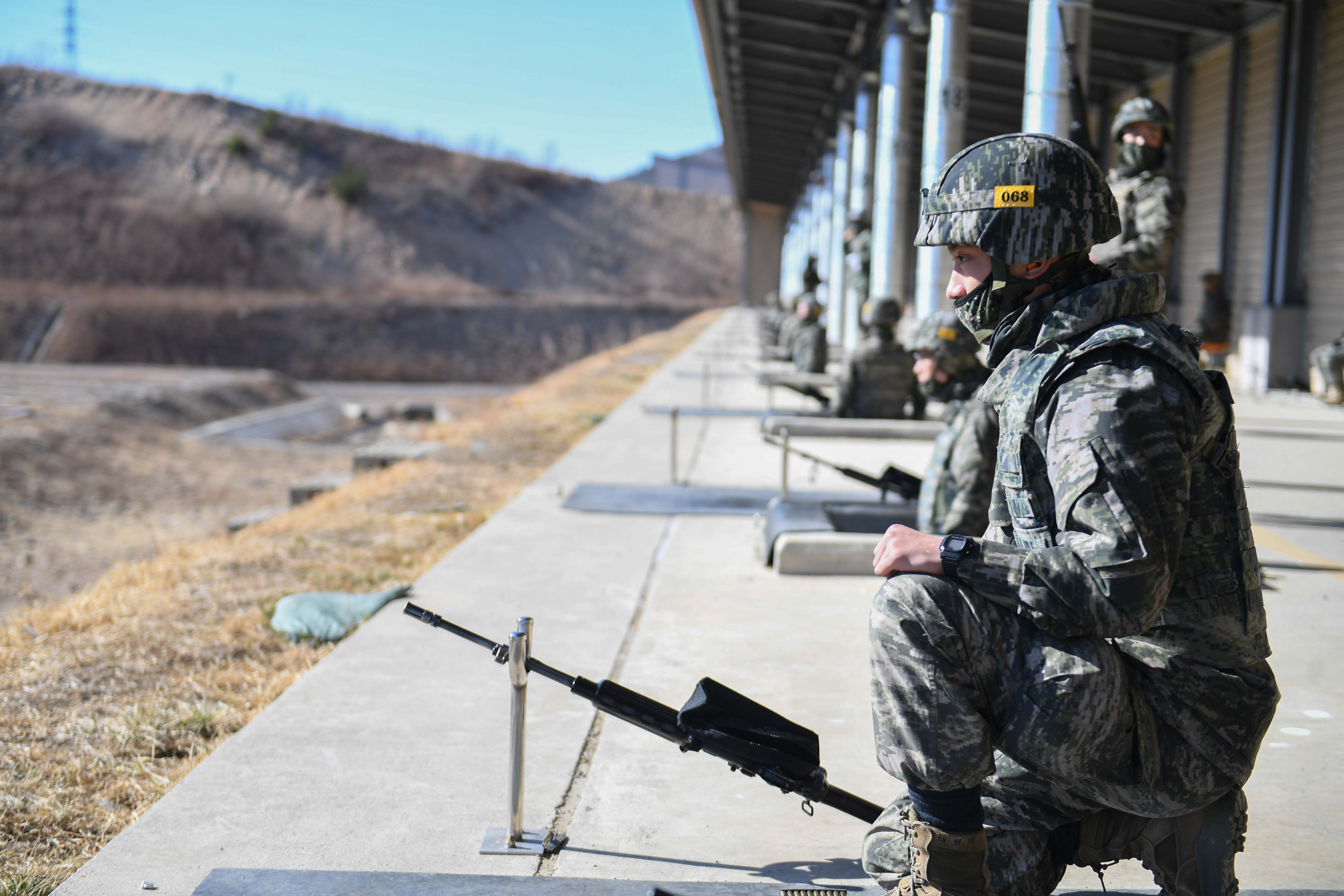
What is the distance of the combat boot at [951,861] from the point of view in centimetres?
216

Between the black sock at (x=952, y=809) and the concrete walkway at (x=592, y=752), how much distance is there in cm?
50

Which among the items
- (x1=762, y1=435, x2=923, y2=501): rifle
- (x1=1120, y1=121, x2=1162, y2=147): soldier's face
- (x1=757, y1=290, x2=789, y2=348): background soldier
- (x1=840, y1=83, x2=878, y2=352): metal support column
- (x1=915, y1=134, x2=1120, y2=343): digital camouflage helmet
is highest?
(x1=840, y1=83, x2=878, y2=352): metal support column

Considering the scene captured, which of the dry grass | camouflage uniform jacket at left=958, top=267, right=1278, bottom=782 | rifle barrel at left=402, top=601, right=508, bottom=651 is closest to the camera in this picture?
camouflage uniform jacket at left=958, top=267, right=1278, bottom=782

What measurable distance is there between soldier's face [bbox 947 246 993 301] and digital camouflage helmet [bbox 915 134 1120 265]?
26 mm

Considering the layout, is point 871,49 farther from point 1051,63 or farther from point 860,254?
point 1051,63

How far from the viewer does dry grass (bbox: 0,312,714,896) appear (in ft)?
10.7

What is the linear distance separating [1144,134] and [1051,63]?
243 centimetres

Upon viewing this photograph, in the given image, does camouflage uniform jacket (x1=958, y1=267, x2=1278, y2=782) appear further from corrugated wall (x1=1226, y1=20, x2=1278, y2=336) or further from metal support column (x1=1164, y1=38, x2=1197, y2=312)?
metal support column (x1=1164, y1=38, x2=1197, y2=312)

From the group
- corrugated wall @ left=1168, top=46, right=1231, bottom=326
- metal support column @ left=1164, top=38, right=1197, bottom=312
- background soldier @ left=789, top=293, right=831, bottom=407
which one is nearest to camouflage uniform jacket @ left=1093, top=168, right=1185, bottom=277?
background soldier @ left=789, top=293, right=831, bottom=407

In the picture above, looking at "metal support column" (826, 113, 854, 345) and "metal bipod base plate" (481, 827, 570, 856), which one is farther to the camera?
"metal support column" (826, 113, 854, 345)

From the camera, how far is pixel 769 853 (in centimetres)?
286

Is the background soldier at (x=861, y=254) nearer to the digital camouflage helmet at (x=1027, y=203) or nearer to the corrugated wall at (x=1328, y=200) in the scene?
the corrugated wall at (x=1328, y=200)

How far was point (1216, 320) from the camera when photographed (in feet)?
49.5

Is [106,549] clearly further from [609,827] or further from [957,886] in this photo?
[957,886]
